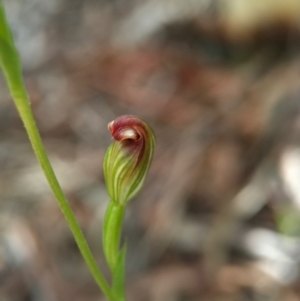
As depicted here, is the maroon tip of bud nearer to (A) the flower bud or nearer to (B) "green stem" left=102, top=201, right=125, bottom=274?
(A) the flower bud

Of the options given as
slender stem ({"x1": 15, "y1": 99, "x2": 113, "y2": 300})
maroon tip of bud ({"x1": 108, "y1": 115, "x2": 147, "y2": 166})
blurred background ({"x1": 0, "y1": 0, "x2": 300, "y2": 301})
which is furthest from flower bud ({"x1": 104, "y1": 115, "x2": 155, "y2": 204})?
blurred background ({"x1": 0, "y1": 0, "x2": 300, "y2": 301})

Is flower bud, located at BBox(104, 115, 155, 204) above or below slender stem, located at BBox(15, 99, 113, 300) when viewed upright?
above

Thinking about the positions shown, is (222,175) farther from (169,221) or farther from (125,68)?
(125,68)

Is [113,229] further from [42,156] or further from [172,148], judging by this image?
[172,148]

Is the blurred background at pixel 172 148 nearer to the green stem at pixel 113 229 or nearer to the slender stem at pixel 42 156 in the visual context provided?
the green stem at pixel 113 229

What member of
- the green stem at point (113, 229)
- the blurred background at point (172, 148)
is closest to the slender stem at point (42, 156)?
the green stem at point (113, 229)
